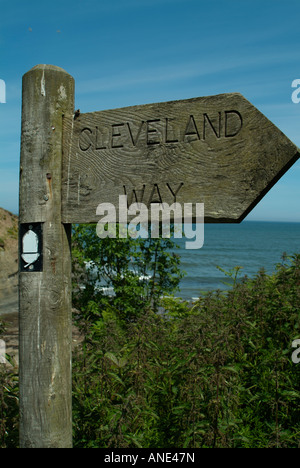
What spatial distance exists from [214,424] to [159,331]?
3.60ft

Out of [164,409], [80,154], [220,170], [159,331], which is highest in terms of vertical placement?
[80,154]

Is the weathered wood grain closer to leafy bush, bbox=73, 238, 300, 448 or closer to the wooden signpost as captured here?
the wooden signpost

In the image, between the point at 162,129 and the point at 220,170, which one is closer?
the point at 220,170

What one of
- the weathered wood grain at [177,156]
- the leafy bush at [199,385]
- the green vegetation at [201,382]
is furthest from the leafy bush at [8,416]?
the weathered wood grain at [177,156]

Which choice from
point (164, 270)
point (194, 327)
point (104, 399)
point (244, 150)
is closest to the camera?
point (244, 150)

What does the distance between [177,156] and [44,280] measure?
909 mm

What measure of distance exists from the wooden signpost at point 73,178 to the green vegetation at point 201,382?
535mm

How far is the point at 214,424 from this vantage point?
2.39 meters

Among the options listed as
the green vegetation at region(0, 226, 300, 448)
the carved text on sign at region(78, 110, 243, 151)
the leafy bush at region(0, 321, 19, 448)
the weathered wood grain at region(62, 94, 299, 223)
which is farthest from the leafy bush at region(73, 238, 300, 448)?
the carved text on sign at region(78, 110, 243, 151)

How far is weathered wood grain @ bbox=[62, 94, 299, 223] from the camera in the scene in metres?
1.74

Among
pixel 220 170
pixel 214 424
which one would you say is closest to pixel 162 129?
pixel 220 170

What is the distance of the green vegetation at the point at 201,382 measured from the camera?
8.03 feet

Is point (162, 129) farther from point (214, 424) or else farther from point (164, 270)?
point (164, 270)

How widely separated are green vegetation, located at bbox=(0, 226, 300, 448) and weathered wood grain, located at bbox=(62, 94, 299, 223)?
105 centimetres
